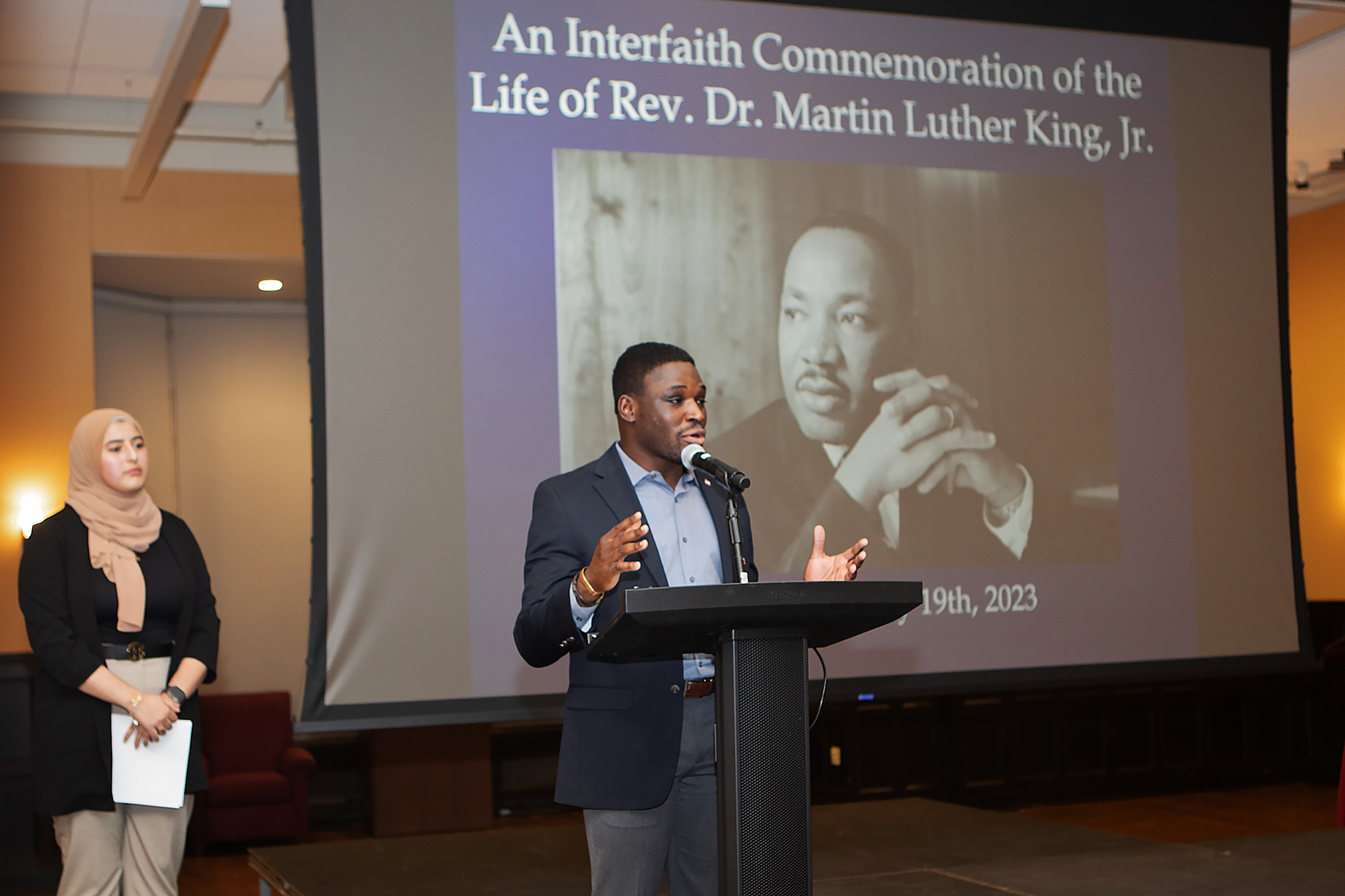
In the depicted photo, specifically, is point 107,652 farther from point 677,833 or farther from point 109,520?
point 677,833

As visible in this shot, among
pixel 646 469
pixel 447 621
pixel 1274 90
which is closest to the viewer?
pixel 646 469

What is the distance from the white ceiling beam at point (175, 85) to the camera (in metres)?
4.44

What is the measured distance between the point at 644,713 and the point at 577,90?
85.2 inches

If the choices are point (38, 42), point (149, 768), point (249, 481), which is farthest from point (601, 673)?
point (249, 481)

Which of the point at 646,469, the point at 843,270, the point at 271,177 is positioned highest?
the point at 271,177

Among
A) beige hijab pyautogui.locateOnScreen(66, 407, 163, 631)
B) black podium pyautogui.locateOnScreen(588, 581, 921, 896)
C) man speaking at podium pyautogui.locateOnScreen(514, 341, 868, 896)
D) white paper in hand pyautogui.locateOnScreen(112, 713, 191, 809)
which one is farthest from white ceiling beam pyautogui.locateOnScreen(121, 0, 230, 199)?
→ black podium pyautogui.locateOnScreen(588, 581, 921, 896)

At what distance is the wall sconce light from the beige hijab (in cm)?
352

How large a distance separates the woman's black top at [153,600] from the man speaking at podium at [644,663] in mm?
1235

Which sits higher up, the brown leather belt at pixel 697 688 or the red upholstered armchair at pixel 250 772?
the brown leather belt at pixel 697 688

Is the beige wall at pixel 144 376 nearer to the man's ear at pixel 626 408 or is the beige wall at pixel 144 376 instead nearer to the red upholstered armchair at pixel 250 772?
the red upholstered armchair at pixel 250 772

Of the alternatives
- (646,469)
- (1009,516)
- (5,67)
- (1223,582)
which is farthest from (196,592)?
(5,67)

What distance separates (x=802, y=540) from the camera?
367cm

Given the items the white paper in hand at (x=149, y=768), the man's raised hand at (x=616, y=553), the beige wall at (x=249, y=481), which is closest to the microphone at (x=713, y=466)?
the man's raised hand at (x=616, y=553)

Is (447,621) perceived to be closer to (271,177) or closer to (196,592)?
(196,592)
